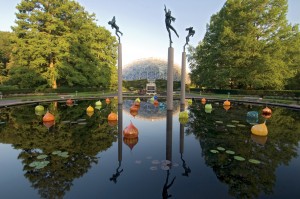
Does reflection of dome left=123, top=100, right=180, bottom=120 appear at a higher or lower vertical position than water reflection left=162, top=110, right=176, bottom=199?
higher

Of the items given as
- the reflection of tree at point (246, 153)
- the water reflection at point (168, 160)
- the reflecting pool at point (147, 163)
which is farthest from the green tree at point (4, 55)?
the reflection of tree at point (246, 153)

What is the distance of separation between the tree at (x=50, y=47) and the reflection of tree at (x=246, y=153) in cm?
3080

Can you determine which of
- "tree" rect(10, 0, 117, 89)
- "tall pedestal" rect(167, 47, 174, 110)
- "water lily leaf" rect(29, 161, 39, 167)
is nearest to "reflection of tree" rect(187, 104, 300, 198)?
"tall pedestal" rect(167, 47, 174, 110)

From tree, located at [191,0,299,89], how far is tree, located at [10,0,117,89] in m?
28.0

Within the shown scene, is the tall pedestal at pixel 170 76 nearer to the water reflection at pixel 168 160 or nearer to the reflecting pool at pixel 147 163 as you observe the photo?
the water reflection at pixel 168 160

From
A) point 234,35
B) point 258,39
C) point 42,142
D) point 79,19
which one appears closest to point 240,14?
point 234,35

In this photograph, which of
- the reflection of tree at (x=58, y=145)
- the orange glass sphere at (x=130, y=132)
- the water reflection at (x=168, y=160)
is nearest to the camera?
the water reflection at (x=168, y=160)

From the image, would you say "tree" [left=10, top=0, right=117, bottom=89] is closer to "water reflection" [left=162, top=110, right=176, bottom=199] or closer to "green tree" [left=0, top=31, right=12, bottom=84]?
"green tree" [left=0, top=31, right=12, bottom=84]

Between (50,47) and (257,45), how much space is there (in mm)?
37056

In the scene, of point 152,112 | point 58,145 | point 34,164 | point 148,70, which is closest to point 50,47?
point 152,112

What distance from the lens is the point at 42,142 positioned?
9234 mm

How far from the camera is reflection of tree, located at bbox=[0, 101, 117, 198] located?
18.7 feet

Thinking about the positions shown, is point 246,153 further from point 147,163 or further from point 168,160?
point 147,163

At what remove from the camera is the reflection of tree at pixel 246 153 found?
5590 mm
